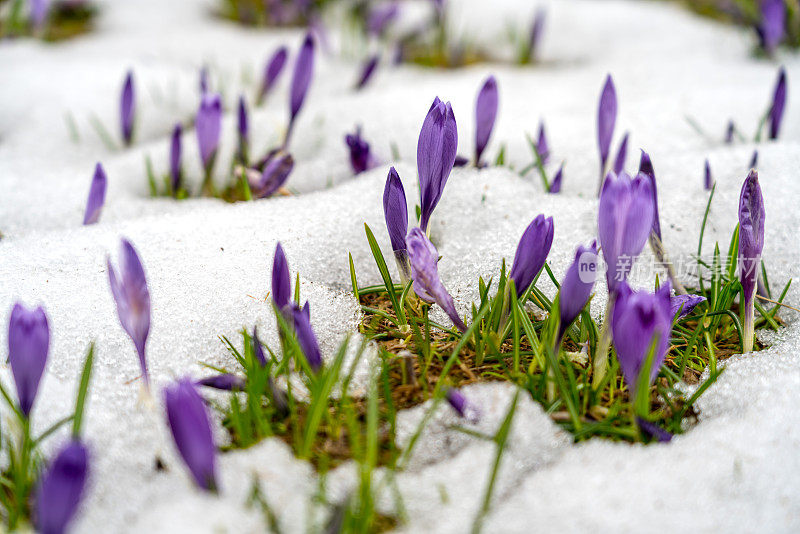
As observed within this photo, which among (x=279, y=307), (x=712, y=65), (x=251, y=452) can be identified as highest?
(x=712, y=65)

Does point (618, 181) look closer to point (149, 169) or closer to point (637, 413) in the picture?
point (637, 413)

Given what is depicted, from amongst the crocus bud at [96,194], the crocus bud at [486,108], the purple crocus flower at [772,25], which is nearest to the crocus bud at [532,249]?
the crocus bud at [486,108]

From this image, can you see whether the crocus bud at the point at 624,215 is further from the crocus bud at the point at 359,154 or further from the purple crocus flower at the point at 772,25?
the purple crocus flower at the point at 772,25

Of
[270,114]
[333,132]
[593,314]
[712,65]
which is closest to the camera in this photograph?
[593,314]

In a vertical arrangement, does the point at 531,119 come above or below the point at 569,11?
below

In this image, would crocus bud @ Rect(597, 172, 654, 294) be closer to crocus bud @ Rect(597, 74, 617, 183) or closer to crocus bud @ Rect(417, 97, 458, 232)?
crocus bud @ Rect(417, 97, 458, 232)

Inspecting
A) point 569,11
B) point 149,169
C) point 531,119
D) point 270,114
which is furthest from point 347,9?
point 149,169
